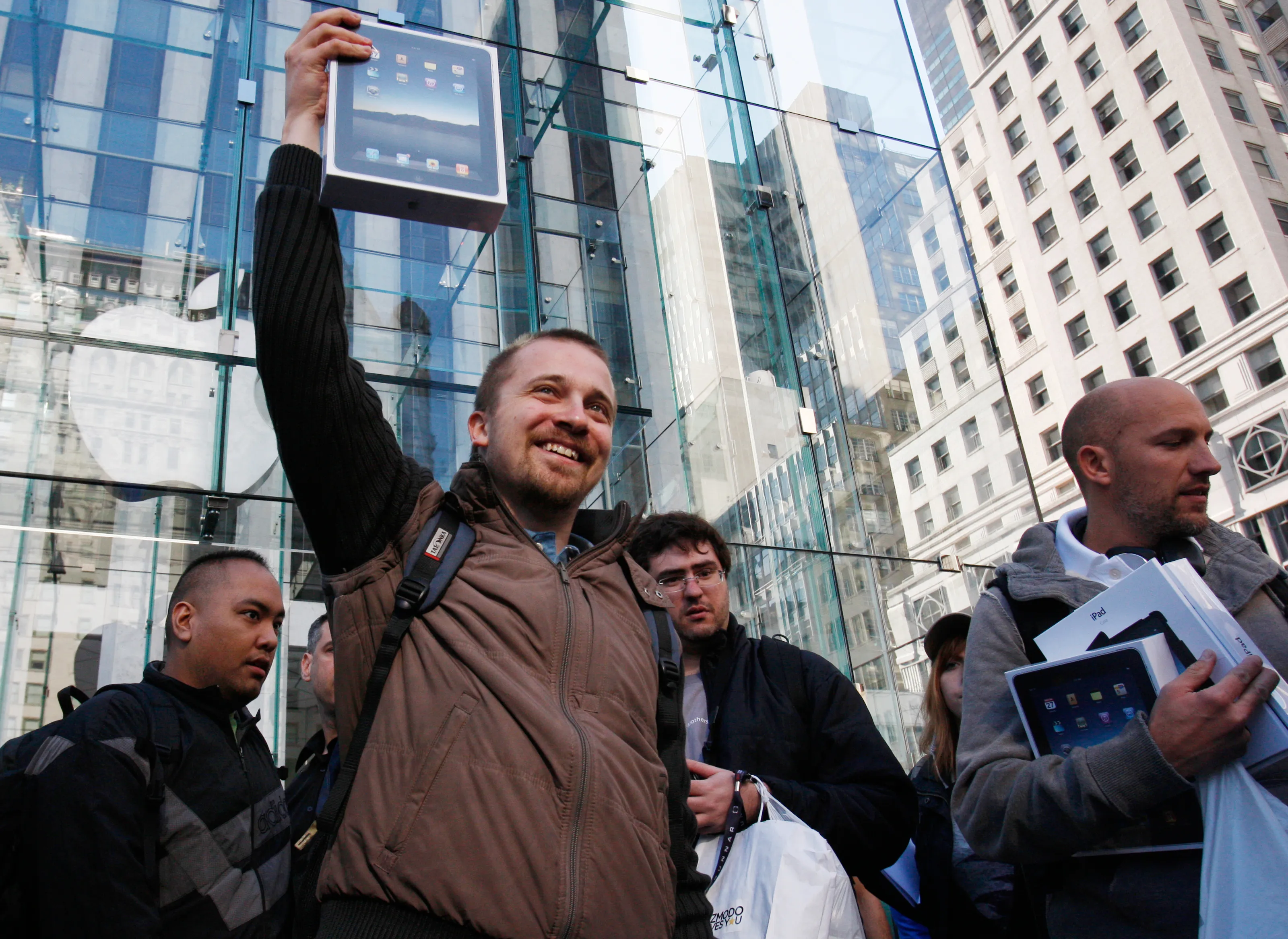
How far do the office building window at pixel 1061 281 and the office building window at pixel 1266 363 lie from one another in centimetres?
1013

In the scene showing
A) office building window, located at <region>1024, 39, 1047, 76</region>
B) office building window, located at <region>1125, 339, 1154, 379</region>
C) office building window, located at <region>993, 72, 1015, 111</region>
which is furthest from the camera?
office building window, located at <region>993, 72, 1015, 111</region>

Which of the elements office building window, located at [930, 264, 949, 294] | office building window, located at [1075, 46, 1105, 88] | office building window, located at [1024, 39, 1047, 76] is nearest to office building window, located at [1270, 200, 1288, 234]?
office building window, located at [1075, 46, 1105, 88]

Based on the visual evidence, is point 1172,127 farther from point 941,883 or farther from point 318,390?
point 318,390

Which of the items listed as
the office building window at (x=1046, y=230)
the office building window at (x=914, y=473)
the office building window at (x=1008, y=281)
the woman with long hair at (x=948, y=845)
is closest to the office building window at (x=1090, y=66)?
the office building window at (x=1046, y=230)

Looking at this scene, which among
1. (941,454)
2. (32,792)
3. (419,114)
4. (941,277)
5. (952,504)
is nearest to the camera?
(419,114)

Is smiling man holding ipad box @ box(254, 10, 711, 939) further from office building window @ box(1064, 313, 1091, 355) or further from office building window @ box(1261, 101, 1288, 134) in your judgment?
office building window @ box(1261, 101, 1288, 134)

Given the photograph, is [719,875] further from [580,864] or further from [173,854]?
[173,854]

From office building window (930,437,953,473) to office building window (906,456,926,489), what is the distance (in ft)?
0.65

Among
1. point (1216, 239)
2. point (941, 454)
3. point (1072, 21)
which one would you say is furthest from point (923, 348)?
point (1072, 21)

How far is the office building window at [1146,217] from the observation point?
3953 centimetres

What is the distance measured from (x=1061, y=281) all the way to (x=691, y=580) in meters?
45.7

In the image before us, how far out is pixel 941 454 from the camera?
378 inches

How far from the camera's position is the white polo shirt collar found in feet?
8.18

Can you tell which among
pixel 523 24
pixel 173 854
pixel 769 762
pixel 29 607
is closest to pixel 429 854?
pixel 173 854
